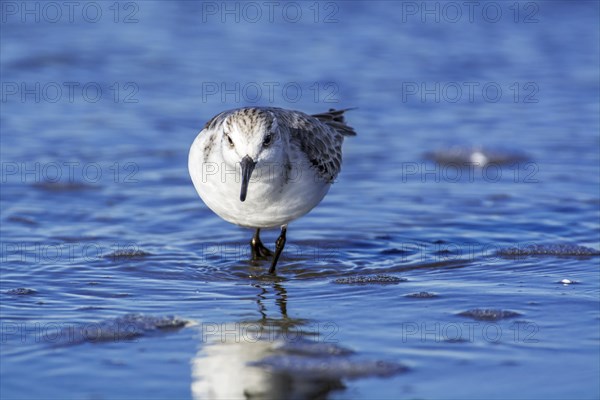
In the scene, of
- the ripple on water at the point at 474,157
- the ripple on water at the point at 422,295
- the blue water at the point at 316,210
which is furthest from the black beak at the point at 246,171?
the ripple on water at the point at 474,157

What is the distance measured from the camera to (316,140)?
719cm

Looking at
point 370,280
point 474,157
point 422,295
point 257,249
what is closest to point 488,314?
point 422,295

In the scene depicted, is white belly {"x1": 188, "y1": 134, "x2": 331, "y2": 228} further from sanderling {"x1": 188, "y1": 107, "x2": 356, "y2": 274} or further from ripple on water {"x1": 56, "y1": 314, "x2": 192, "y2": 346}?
ripple on water {"x1": 56, "y1": 314, "x2": 192, "y2": 346}

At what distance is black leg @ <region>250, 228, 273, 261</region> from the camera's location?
742cm

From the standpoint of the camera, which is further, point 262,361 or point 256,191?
point 256,191

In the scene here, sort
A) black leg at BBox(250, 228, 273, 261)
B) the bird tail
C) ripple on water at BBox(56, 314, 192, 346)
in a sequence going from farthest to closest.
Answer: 1. the bird tail
2. black leg at BBox(250, 228, 273, 261)
3. ripple on water at BBox(56, 314, 192, 346)

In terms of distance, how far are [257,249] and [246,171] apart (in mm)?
1523

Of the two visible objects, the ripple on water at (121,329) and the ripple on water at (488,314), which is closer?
the ripple on water at (121,329)

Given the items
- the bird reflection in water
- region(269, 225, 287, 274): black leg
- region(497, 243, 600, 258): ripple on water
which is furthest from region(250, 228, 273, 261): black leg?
region(497, 243, 600, 258): ripple on water

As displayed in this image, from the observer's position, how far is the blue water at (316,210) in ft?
16.4

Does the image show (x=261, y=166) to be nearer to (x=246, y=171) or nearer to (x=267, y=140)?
(x=267, y=140)

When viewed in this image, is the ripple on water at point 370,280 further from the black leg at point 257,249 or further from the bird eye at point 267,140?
the bird eye at point 267,140

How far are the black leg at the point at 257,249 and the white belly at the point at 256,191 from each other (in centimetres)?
48

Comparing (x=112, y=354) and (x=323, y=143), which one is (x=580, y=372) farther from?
(x=323, y=143)
